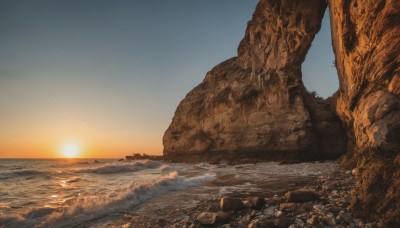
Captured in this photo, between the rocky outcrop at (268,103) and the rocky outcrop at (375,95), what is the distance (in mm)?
11178

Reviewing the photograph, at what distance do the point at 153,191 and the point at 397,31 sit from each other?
417 inches

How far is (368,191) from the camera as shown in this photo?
5309 millimetres

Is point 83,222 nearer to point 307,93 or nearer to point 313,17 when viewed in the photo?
point 313,17

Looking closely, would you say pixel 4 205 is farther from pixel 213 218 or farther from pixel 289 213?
pixel 289 213

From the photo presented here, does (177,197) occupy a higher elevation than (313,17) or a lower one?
lower

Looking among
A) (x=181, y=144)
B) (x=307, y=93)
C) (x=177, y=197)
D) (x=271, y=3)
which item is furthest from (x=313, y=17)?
(x=181, y=144)

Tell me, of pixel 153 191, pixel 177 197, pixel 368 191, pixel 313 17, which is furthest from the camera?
pixel 313 17

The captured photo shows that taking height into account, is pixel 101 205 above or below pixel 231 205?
below

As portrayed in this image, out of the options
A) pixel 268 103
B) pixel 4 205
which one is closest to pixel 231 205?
pixel 4 205

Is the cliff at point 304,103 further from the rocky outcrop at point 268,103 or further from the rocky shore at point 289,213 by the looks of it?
the rocky shore at point 289,213

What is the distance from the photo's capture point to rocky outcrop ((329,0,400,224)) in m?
5.18

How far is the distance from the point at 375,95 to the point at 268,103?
64.8 feet

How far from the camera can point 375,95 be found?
9156 millimetres

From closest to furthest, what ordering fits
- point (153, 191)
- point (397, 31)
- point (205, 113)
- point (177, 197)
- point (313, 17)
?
point (397, 31), point (177, 197), point (153, 191), point (313, 17), point (205, 113)
